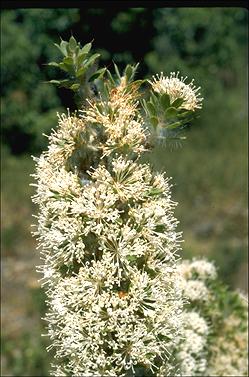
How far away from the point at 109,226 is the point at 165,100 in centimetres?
56

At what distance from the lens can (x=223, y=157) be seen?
61.5ft

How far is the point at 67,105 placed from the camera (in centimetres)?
639

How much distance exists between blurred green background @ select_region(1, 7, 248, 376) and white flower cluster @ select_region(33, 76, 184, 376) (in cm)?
331

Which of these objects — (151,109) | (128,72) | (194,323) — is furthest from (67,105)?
(151,109)

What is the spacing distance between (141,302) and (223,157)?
16024mm

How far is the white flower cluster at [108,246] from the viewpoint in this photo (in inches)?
114

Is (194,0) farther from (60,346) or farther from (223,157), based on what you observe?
(223,157)

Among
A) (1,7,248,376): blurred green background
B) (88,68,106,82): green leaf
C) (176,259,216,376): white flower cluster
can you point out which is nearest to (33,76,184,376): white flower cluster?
(88,68,106,82): green leaf

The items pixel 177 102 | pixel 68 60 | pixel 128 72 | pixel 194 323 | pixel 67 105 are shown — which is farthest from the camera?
pixel 67 105

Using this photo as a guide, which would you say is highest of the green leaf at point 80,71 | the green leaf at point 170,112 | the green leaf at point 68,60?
the green leaf at point 68,60

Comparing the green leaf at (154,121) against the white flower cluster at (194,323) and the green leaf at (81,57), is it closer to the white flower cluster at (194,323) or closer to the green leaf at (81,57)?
the green leaf at (81,57)

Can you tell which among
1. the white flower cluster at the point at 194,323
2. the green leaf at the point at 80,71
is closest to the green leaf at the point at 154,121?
the green leaf at the point at 80,71

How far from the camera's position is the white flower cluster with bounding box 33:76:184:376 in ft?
9.49

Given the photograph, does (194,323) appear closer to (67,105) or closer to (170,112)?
(170,112)
